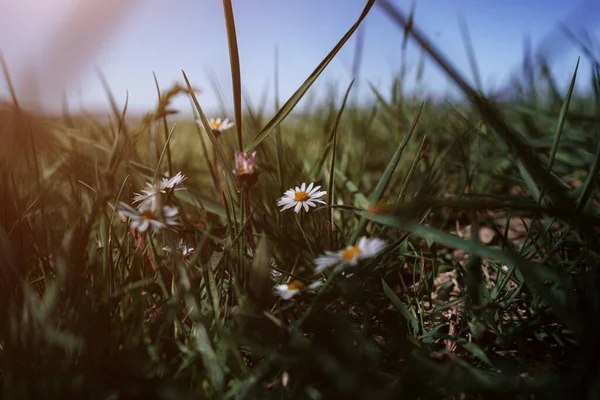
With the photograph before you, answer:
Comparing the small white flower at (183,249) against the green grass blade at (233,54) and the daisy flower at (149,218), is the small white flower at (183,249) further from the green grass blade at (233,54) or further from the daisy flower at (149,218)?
the green grass blade at (233,54)

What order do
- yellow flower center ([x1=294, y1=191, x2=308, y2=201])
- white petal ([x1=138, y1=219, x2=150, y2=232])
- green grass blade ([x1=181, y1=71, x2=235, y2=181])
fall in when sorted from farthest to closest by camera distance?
yellow flower center ([x1=294, y1=191, x2=308, y2=201]) < green grass blade ([x1=181, y1=71, x2=235, y2=181]) < white petal ([x1=138, y1=219, x2=150, y2=232])

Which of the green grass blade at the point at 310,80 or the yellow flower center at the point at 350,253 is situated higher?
the green grass blade at the point at 310,80

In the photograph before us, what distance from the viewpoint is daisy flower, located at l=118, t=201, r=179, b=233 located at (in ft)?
2.21

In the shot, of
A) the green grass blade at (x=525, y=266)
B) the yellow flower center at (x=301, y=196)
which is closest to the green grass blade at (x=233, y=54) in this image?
the yellow flower center at (x=301, y=196)

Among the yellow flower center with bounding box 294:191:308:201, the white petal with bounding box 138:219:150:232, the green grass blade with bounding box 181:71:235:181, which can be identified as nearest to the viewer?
the white petal with bounding box 138:219:150:232

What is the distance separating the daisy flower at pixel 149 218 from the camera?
673 millimetres

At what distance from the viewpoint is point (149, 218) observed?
71 cm

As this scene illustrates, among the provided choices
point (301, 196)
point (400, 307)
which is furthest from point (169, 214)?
point (400, 307)

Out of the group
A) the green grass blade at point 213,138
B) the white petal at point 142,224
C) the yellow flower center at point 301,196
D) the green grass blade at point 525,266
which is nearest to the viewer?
the green grass blade at point 525,266

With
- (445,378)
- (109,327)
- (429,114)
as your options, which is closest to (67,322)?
(109,327)

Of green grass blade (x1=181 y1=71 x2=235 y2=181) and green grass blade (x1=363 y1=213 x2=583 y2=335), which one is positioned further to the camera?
green grass blade (x1=181 y1=71 x2=235 y2=181)

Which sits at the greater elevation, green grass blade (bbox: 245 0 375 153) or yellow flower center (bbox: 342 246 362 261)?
green grass blade (bbox: 245 0 375 153)

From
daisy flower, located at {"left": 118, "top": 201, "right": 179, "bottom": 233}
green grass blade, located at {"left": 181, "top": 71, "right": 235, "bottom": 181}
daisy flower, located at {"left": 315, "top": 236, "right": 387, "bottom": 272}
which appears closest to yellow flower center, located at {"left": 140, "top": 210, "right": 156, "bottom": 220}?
daisy flower, located at {"left": 118, "top": 201, "right": 179, "bottom": 233}

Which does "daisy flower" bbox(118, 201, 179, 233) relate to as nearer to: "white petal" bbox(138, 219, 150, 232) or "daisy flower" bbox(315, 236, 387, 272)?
"white petal" bbox(138, 219, 150, 232)
